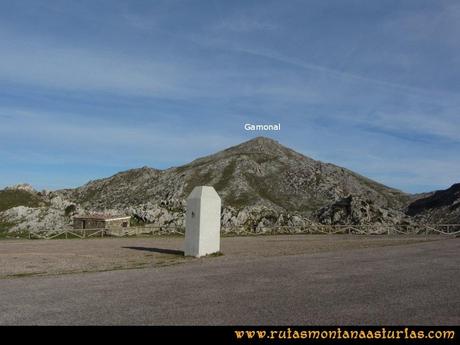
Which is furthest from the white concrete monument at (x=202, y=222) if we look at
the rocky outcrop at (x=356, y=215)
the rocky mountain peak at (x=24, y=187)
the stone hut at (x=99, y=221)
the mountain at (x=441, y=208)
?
the mountain at (x=441, y=208)

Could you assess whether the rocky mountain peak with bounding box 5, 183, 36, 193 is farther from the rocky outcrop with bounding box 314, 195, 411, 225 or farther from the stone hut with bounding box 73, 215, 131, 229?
the rocky outcrop with bounding box 314, 195, 411, 225

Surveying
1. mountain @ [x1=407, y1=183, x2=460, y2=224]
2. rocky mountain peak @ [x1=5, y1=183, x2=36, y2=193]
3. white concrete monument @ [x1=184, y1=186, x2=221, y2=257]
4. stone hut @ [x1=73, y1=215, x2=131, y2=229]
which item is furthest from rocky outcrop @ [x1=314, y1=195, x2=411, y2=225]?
rocky mountain peak @ [x1=5, y1=183, x2=36, y2=193]

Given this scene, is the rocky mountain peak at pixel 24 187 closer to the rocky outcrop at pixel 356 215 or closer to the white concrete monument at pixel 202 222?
the rocky outcrop at pixel 356 215

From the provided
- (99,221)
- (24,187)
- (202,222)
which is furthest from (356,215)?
(24,187)

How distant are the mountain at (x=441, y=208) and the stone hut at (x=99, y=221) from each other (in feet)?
253

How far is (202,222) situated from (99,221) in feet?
177

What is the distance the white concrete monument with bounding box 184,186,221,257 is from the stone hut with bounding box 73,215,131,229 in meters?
51.3

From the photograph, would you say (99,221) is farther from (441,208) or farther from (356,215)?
(441,208)

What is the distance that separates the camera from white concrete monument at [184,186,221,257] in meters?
23.8

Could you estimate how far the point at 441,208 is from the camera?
142 m

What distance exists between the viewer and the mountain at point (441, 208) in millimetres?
121287

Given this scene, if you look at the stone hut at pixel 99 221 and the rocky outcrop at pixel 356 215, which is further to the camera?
the rocky outcrop at pixel 356 215
